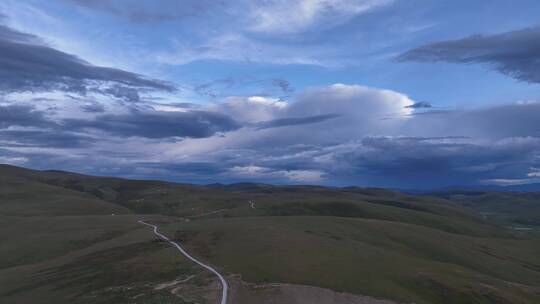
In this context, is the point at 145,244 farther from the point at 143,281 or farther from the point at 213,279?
the point at 213,279

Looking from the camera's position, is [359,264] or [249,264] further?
[359,264]

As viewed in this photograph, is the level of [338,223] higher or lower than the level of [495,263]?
higher

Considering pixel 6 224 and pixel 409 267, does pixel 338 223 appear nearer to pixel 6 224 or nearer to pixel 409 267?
pixel 409 267

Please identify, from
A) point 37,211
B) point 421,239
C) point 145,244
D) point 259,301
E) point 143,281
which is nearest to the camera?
point 259,301

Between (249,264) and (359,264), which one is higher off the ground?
(249,264)

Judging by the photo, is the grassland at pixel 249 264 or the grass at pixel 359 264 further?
the grass at pixel 359 264

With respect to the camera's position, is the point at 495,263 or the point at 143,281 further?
the point at 495,263

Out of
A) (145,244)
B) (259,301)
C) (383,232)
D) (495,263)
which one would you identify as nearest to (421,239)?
(383,232)

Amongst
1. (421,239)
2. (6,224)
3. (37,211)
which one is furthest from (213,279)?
(37,211)

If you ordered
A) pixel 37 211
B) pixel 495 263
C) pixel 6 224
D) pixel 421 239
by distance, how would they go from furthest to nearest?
pixel 37 211, pixel 6 224, pixel 421 239, pixel 495 263

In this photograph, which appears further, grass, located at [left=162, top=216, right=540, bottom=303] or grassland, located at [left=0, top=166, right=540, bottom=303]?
grass, located at [left=162, top=216, right=540, bottom=303]
